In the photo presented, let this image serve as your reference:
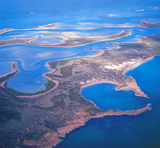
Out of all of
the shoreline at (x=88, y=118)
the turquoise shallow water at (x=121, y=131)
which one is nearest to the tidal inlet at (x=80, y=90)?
the turquoise shallow water at (x=121, y=131)

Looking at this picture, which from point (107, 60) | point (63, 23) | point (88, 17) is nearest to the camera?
point (107, 60)

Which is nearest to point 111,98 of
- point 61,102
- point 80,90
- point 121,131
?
point 80,90


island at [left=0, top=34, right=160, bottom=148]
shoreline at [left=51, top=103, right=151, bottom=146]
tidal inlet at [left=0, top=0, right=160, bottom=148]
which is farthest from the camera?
shoreline at [left=51, top=103, right=151, bottom=146]

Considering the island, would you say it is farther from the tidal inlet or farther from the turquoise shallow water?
the turquoise shallow water

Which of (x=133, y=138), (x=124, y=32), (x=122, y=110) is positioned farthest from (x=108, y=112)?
(x=124, y=32)

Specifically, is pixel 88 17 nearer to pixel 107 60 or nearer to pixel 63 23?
pixel 63 23

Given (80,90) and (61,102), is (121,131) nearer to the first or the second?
(61,102)

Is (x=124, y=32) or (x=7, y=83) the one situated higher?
(x=124, y=32)

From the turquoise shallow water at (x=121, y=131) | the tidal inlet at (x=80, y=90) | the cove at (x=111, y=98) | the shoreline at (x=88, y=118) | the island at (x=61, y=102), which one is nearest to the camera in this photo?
the turquoise shallow water at (x=121, y=131)

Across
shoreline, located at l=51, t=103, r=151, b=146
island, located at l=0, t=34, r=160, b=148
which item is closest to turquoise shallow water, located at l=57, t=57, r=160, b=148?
shoreline, located at l=51, t=103, r=151, b=146

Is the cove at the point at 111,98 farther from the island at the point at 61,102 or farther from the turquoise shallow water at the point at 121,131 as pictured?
the island at the point at 61,102

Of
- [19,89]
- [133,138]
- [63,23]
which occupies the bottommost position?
[133,138]
